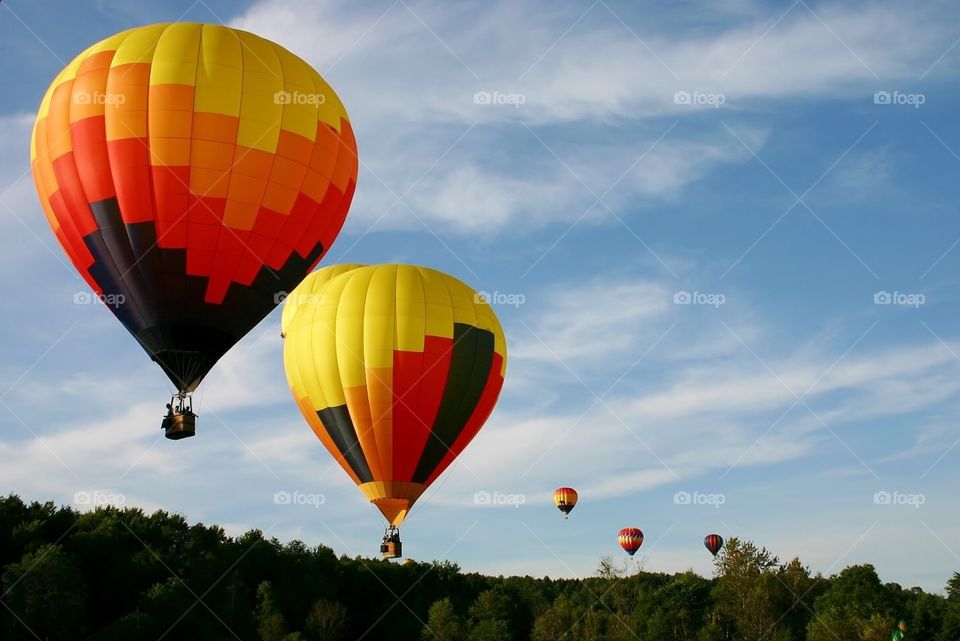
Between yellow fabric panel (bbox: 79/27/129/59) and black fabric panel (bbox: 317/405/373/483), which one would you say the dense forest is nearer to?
black fabric panel (bbox: 317/405/373/483)

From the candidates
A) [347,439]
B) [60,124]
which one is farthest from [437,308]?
[60,124]

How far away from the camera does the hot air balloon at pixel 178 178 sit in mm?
23062

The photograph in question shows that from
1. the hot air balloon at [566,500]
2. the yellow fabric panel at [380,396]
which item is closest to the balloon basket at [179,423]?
the yellow fabric panel at [380,396]

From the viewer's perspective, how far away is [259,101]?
23703 mm

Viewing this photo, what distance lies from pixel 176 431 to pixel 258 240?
5088 mm

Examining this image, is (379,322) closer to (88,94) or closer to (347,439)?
(347,439)

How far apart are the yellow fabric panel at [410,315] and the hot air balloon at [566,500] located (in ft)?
84.7

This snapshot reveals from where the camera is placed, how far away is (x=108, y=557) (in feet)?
145

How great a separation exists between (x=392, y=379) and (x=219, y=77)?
14338 mm

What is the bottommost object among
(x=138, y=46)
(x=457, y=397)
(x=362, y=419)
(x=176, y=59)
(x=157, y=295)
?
(x=157, y=295)

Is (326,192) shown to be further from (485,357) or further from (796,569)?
(796,569)

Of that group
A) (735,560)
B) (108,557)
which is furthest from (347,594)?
(735,560)

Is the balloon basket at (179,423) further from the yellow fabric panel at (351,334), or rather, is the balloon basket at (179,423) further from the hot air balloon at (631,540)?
the hot air balloon at (631,540)

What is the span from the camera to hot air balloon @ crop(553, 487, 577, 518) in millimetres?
58156
